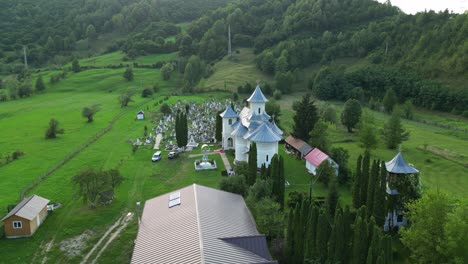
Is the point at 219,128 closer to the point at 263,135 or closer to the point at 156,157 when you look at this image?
the point at 156,157

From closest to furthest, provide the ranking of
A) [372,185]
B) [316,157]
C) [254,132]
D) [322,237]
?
[322,237] < [372,185] < [316,157] < [254,132]

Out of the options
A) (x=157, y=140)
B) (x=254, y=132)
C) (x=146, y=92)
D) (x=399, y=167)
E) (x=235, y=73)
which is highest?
(x=235, y=73)

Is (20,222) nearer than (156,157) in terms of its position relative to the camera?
Yes

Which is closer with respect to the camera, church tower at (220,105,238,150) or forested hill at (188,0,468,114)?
church tower at (220,105,238,150)

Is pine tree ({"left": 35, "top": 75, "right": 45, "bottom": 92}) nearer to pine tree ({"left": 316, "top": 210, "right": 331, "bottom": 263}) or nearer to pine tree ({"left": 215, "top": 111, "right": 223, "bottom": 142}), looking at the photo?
pine tree ({"left": 215, "top": 111, "right": 223, "bottom": 142})

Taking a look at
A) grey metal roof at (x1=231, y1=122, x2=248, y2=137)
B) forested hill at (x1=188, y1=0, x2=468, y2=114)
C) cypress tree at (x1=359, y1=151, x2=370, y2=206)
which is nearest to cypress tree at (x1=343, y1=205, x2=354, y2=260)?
cypress tree at (x1=359, y1=151, x2=370, y2=206)

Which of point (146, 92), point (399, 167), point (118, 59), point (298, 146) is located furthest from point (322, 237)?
point (118, 59)
